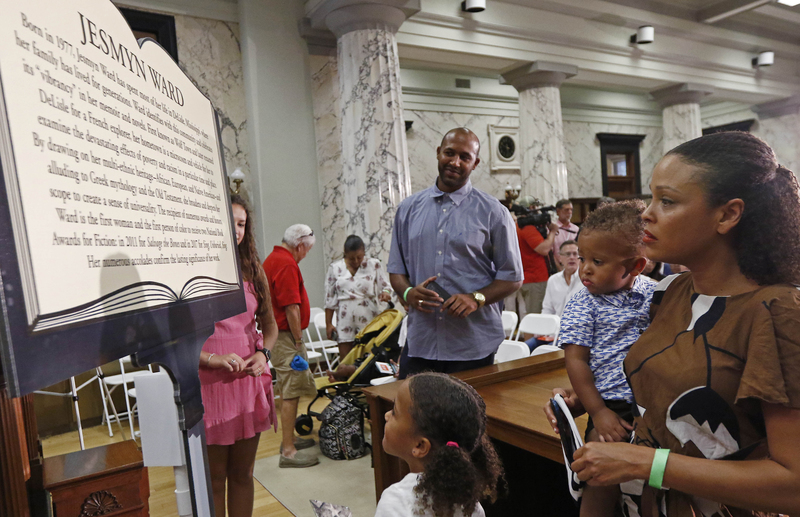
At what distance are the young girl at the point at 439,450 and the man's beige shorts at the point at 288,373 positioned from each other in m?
2.77

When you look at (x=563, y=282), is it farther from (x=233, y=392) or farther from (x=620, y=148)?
(x=620, y=148)

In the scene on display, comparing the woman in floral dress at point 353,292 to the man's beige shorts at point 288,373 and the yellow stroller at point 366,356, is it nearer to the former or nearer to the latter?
the yellow stroller at point 366,356

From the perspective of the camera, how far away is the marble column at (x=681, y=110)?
36.4 ft

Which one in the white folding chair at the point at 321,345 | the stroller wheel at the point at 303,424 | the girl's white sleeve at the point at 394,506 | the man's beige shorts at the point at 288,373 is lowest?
the stroller wheel at the point at 303,424

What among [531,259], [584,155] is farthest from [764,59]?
[531,259]

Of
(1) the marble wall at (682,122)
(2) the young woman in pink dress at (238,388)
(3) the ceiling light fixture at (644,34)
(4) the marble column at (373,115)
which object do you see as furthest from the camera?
(1) the marble wall at (682,122)

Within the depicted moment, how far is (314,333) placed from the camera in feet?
24.1

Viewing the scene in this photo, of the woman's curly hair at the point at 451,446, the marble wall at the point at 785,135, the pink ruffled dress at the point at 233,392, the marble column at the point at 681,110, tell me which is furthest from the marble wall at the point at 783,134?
the woman's curly hair at the point at 451,446

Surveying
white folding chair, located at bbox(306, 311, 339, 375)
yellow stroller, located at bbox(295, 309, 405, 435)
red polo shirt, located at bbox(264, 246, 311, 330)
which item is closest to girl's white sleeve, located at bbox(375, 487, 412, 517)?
red polo shirt, located at bbox(264, 246, 311, 330)

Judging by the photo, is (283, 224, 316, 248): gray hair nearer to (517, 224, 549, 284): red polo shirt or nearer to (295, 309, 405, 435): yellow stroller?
(295, 309, 405, 435): yellow stroller

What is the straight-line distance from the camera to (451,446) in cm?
143

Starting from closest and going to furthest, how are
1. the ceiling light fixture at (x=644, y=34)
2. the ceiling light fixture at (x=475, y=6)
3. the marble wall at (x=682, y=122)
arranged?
the ceiling light fixture at (x=475, y=6) < the ceiling light fixture at (x=644, y=34) < the marble wall at (x=682, y=122)

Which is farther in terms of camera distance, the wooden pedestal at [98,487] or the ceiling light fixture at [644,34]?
the ceiling light fixture at [644,34]

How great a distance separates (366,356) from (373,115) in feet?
9.85
